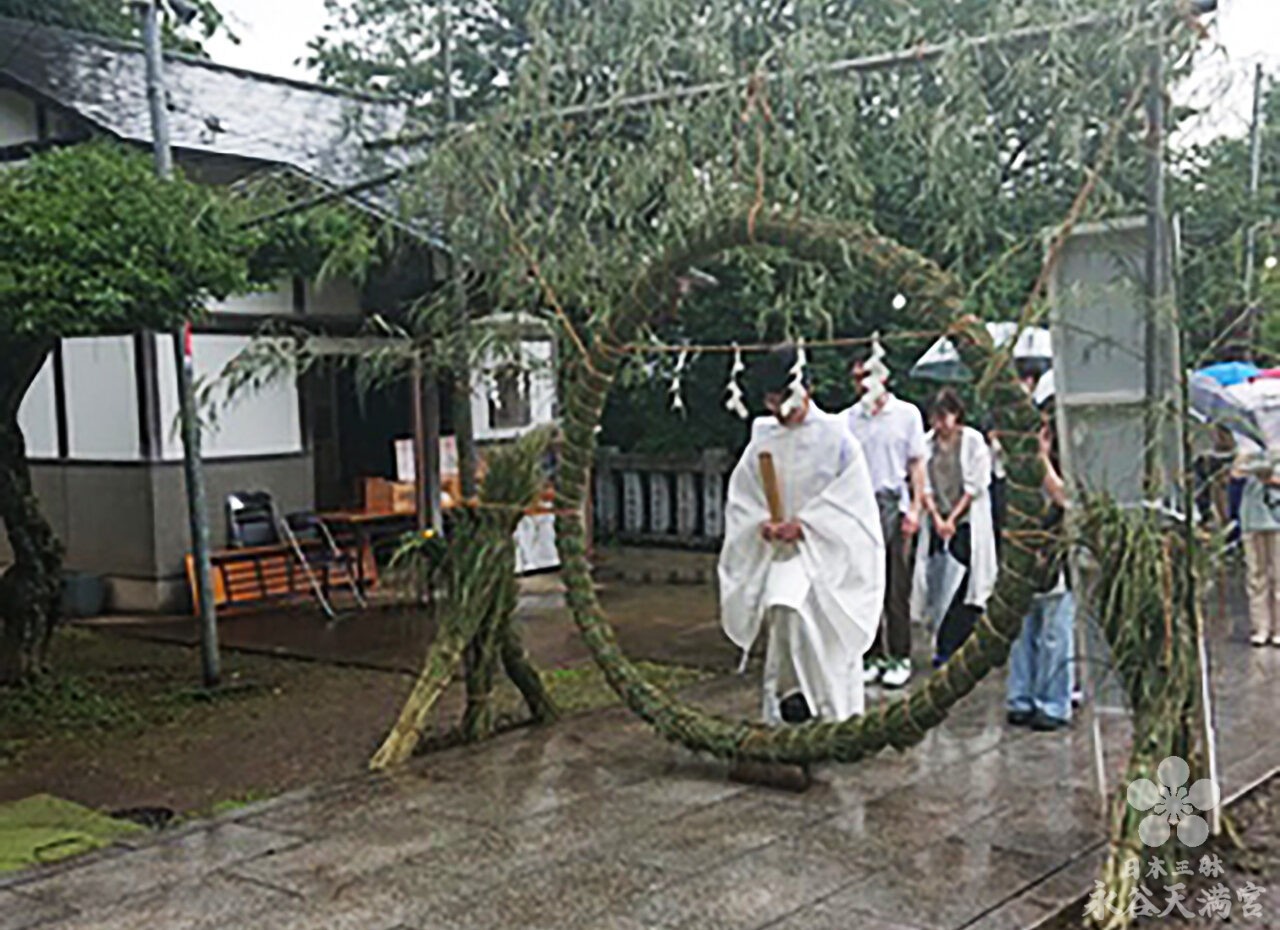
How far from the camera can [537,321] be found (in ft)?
22.1

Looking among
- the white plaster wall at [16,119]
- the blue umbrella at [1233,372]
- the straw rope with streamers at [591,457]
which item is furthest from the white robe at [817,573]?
the white plaster wall at [16,119]

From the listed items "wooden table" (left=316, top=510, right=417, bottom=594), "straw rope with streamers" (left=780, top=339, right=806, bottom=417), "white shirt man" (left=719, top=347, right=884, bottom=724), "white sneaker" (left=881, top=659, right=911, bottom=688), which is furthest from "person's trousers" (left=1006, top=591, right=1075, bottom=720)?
"wooden table" (left=316, top=510, right=417, bottom=594)

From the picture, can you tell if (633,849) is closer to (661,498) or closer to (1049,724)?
(1049,724)

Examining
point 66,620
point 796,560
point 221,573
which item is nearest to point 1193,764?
point 796,560

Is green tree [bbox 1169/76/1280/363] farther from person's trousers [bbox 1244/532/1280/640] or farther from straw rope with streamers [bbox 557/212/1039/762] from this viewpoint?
person's trousers [bbox 1244/532/1280/640]

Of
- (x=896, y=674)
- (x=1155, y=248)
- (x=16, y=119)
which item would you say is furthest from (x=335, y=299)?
(x=1155, y=248)

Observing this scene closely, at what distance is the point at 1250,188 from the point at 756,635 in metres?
2.78

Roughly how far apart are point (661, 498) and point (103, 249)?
841 centimetres

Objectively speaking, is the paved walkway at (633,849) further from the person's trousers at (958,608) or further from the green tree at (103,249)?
the green tree at (103,249)

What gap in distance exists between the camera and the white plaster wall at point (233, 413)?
34.0ft

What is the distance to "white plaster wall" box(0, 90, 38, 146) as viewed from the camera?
1035 centimetres

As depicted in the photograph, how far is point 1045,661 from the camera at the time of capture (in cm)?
664

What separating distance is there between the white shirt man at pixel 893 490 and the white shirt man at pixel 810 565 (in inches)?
68.5

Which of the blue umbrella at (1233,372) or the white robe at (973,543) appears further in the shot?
the blue umbrella at (1233,372)
